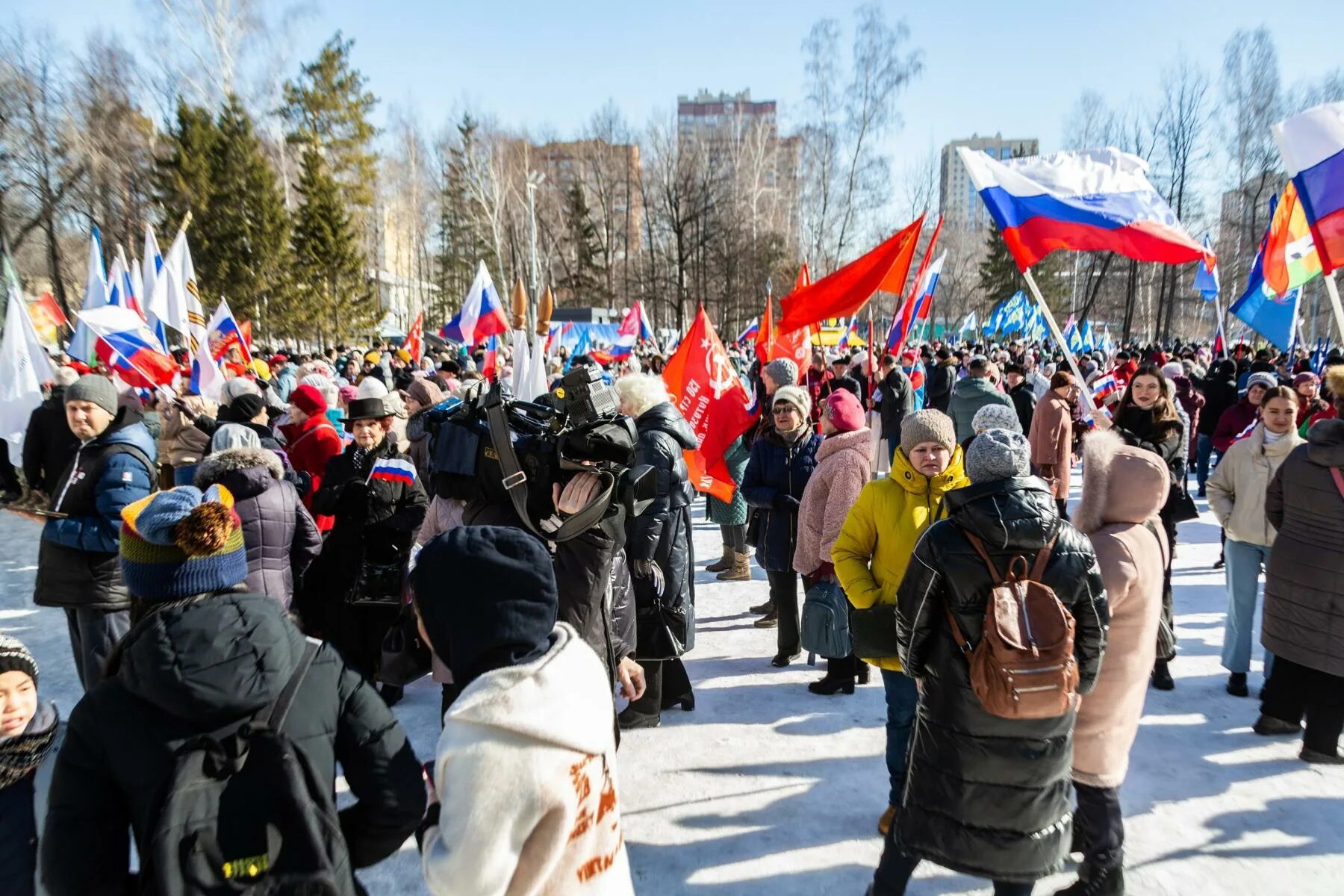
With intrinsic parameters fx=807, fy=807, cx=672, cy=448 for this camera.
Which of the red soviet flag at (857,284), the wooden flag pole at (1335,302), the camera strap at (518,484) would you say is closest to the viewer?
the camera strap at (518,484)

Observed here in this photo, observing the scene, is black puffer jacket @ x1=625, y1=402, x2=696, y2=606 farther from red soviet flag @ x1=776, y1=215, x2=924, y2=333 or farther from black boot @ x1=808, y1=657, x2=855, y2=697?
red soviet flag @ x1=776, y1=215, x2=924, y2=333

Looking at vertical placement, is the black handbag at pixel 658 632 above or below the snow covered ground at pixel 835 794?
above

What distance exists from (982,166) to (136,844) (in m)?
5.30

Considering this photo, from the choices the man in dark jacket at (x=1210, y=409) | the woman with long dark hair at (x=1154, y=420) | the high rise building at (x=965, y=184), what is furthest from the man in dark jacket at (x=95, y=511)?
the high rise building at (x=965, y=184)

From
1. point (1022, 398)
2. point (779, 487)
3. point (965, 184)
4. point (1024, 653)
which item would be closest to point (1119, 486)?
point (1024, 653)

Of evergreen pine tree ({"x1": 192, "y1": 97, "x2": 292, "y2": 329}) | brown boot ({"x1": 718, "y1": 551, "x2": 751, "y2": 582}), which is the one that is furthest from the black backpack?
evergreen pine tree ({"x1": 192, "y1": 97, "x2": 292, "y2": 329})

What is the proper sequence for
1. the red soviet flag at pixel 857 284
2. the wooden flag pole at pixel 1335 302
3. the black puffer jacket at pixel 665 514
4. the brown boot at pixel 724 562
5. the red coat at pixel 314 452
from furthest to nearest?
the brown boot at pixel 724 562
the red soviet flag at pixel 857 284
the red coat at pixel 314 452
the black puffer jacket at pixel 665 514
the wooden flag pole at pixel 1335 302

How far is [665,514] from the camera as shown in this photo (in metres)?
4.15

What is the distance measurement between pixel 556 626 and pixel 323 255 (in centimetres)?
3323

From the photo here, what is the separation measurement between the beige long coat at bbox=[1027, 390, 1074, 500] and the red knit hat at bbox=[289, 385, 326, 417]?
539cm

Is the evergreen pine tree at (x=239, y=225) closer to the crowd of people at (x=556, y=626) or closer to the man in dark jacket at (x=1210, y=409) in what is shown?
the crowd of people at (x=556, y=626)

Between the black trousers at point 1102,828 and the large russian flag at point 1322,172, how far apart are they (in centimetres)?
268

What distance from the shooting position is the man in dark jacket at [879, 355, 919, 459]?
10.1 metres

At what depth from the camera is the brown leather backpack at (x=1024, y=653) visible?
2273mm
